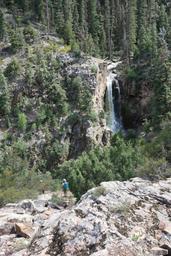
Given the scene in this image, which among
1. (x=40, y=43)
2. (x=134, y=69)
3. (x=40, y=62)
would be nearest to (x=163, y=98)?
(x=134, y=69)

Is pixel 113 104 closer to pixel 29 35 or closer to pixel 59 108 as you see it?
pixel 59 108

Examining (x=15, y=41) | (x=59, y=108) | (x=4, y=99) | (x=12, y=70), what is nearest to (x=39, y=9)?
(x=15, y=41)

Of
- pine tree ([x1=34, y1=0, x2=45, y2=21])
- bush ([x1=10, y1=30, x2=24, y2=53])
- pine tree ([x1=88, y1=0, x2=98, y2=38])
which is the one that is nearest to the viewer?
bush ([x1=10, y1=30, x2=24, y2=53])

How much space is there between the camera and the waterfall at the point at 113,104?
61094 mm

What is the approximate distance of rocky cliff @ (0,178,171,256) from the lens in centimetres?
1100

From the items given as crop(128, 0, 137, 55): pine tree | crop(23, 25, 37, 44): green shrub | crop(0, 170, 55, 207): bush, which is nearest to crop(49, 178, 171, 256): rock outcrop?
crop(0, 170, 55, 207): bush

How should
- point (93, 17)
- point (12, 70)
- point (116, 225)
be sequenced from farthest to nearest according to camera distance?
point (93, 17) < point (12, 70) < point (116, 225)

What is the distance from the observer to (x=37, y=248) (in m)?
11.8

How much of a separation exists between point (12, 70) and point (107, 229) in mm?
48839

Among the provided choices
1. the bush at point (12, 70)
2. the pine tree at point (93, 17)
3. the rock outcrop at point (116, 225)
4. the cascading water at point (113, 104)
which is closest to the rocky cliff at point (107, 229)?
the rock outcrop at point (116, 225)

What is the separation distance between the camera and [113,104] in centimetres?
6353

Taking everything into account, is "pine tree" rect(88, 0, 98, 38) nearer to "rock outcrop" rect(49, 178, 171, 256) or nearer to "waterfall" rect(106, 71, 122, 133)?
"waterfall" rect(106, 71, 122, 133)

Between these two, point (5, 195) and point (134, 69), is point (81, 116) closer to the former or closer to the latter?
point (134, 69)

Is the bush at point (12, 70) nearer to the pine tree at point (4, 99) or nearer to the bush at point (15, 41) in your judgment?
the pine tree at point (4, 99)
